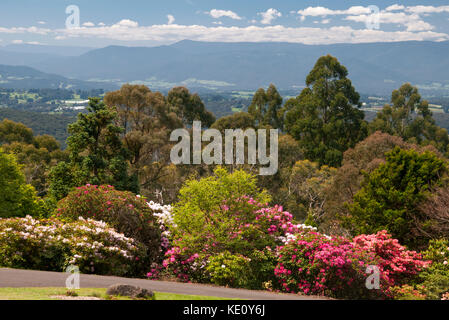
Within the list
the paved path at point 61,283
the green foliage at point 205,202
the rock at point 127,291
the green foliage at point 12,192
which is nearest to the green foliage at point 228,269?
the green foliage at point 205,202

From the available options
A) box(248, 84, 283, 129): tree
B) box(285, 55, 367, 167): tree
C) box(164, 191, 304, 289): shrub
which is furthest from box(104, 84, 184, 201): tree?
box(248, 84, 283, 129): tree

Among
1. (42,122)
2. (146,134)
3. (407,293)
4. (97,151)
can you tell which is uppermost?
(146,134)

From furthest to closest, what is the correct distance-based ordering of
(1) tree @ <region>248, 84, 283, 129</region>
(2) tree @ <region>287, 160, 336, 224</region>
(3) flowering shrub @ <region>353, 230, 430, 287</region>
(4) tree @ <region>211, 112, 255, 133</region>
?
1. (1) tree @ <region>248, 84, 283, 129</region>
2. (4) tree @ <region>211, 112, 255, 133</region>
3. (2) tree @ <region>287, 160, 336, 224</region>
4. (3) flowering shrub @ <region>353, 230, 430, 287</region>

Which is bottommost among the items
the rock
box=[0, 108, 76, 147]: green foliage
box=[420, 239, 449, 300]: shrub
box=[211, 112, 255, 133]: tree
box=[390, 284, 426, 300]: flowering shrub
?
box=[0, 108, 76, 147]: green foliage

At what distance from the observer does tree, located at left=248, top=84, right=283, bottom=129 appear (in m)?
52.4

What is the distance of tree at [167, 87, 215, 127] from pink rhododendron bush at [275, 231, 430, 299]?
126ft

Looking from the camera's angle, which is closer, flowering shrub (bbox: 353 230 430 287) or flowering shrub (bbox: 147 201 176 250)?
flowering shrub (bbox: 353 230 430 287)

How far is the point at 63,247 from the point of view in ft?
38.6

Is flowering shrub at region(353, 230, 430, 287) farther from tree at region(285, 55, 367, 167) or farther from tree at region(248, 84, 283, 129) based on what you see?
tree at region(248, 84, 283, 129)

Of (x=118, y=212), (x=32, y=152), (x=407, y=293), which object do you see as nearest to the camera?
(x=407, y=293)

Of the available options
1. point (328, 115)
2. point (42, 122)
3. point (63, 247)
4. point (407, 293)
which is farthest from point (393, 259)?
point (42, 122)

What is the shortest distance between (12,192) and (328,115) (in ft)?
105

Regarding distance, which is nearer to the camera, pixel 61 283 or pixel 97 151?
pixel 61 283

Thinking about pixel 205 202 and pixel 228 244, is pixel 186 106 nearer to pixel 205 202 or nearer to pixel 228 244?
pixel 205 202
